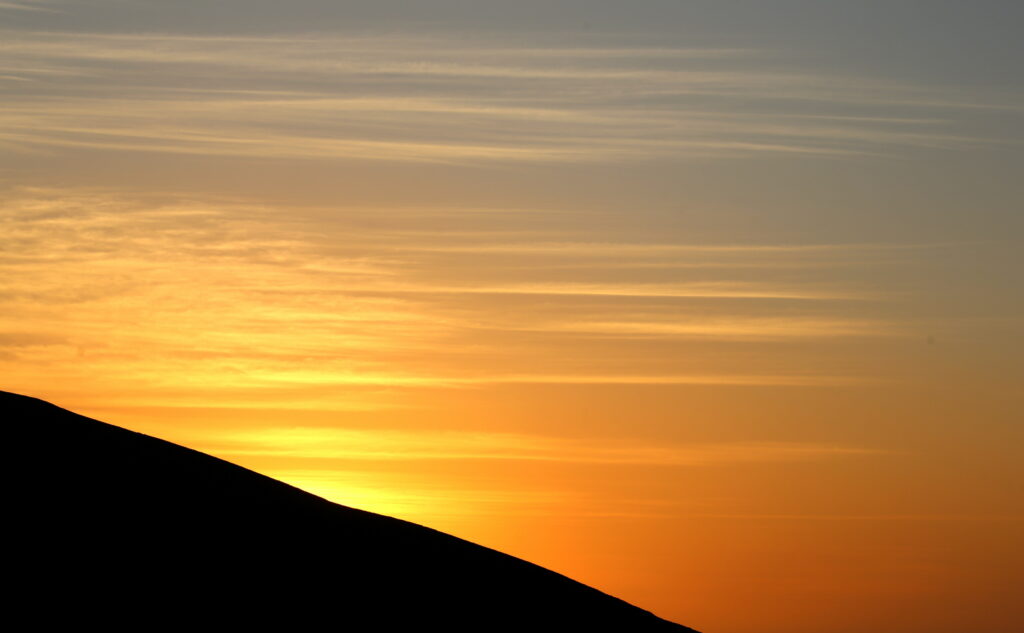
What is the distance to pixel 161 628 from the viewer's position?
2533 centimetres

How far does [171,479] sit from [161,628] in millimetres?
7519

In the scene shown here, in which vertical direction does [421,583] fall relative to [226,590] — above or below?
above

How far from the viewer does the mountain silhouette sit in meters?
26.1

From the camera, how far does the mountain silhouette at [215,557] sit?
85.6 ft

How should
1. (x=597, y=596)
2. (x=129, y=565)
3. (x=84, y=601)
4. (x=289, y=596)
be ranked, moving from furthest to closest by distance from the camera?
1. (x=597, y=596)
2. (x=289, y=596)
3. (x=129, y=565)
4. (x=84, y=601)

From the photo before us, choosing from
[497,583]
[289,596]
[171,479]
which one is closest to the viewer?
[289,596]

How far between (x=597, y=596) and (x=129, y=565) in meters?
14.7

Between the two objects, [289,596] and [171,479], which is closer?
[289,596]

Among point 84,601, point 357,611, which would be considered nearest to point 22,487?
point 84,601

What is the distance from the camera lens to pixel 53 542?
2669 centimetres

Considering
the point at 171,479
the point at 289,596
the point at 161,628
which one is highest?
the point at 171,479

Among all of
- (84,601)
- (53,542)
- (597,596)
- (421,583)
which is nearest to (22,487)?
(53,542)

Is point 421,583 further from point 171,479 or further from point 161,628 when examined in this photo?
point 161,628

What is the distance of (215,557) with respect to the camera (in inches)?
1150
